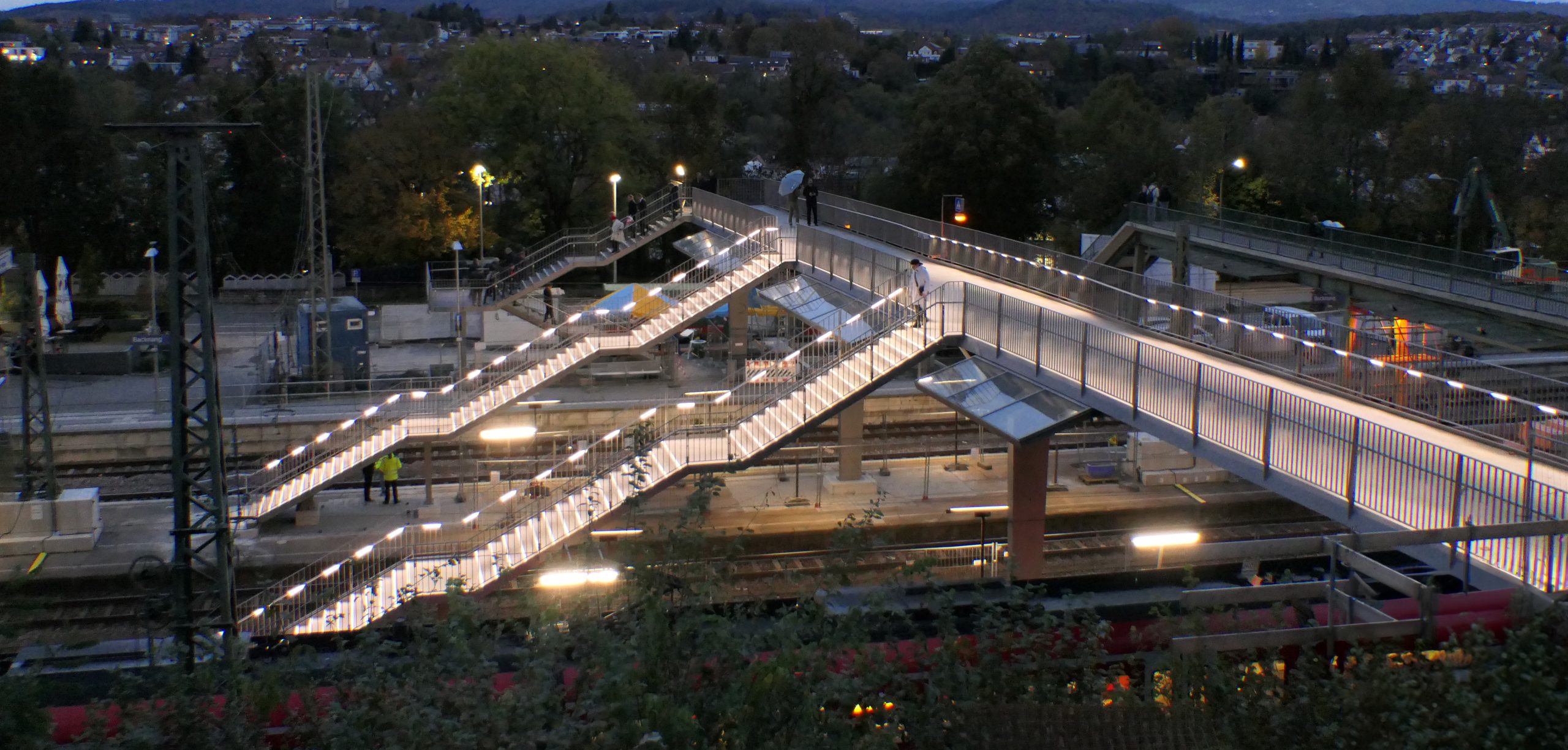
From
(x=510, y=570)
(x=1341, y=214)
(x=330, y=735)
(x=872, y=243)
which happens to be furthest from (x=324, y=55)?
(x=330, y=735)

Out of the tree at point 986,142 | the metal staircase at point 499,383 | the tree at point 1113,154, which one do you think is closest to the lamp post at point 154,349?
the metal staircase at point 499,383

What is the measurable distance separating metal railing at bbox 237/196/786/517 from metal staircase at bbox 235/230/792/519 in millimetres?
19

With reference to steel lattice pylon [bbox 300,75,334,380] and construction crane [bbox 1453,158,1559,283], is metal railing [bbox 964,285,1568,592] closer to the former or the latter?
construction crane [bbox 1453,158,1559,283]

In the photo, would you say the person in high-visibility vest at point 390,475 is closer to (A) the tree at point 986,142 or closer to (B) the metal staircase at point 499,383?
(B) the metal staircase at point 499,383

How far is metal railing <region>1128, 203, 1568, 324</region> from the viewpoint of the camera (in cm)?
2739

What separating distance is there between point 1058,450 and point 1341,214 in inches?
1090

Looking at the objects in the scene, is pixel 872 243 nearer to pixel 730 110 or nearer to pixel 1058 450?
pixel 1058 450

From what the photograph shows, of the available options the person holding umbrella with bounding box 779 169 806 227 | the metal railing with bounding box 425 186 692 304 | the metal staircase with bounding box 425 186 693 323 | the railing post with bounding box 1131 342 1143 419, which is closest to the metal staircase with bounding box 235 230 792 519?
the person holding umbrella with bounding box 779 169 806 227

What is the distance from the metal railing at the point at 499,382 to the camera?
2336 centimetres

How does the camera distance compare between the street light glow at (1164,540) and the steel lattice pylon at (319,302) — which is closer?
the street light glow at (1164,540)

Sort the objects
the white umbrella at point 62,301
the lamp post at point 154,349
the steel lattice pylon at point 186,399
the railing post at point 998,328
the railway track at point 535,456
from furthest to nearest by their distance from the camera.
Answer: the white umbrella at point 62,301 → the lamp post at point 154,349 → the railway track at point 535,456 → the railing post at point 998,328 → the steel lattice pylon at point 186,399

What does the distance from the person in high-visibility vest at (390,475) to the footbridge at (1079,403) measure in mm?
1117

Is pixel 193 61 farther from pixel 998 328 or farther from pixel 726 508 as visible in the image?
pixel 998 328

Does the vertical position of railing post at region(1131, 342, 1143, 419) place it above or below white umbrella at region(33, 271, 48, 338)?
above
